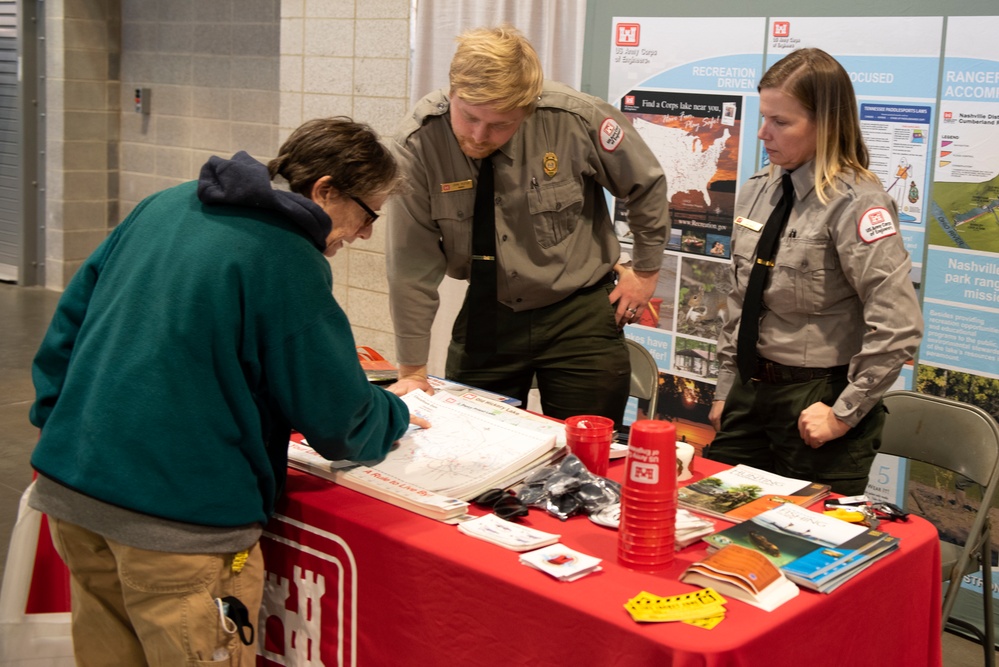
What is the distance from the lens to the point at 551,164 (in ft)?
8.89

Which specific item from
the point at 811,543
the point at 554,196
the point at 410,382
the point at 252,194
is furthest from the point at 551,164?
the point at 811,543

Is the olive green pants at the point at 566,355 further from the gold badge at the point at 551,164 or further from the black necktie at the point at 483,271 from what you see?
the gold badge at the point at 551,164

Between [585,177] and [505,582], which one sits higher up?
[585,177]

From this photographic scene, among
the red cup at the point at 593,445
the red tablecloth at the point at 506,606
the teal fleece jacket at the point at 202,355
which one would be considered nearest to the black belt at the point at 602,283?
the red cup at the point at 593,445

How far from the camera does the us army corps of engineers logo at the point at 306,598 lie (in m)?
1.96

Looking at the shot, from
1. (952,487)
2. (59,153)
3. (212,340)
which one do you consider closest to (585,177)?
(212,340)

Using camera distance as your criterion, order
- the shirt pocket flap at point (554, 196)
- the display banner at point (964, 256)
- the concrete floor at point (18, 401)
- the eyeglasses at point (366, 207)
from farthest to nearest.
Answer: the concrete floor at point (18, 401)
the display banner at point (964, 256)
the shirt pocket flap at point (554, 196)
the eyeglasses at point (366, 207)

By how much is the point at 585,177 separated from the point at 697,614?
1477 mm

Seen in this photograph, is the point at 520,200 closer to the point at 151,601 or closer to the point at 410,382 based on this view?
the point at 410,382

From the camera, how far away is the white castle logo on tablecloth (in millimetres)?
2012

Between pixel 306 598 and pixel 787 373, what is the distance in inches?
51.7

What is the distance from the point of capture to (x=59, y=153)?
25.8 feet

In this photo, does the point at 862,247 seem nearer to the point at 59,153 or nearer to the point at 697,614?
the point at 697,614

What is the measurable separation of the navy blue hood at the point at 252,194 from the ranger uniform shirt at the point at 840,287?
4.25 feet
